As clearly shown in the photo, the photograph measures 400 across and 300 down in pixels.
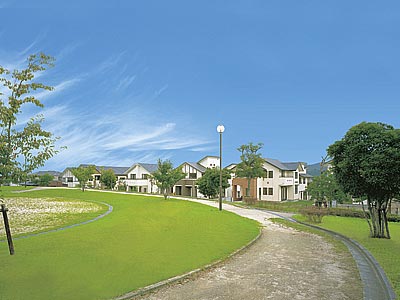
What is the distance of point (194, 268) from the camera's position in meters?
9.55

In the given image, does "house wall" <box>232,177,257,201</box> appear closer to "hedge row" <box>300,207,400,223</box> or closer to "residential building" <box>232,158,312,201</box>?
"residential building" <box>232,158,312,201</box>

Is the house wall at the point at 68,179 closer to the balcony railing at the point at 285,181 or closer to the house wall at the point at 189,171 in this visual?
the house wall at the point at 189,171

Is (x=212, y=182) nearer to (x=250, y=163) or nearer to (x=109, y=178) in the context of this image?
(x=250, y=163)

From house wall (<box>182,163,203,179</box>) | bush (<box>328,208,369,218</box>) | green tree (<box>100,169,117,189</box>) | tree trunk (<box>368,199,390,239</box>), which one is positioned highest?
house wall (<box>182,163,203,179</box>)

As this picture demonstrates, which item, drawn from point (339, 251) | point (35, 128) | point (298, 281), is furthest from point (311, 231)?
point (35, 128)

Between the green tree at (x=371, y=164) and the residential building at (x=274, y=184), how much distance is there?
38.8 meters

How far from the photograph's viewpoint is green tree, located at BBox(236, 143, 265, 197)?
49344mm

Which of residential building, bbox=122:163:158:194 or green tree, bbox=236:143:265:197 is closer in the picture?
green tree, bbox=236:143:265:197

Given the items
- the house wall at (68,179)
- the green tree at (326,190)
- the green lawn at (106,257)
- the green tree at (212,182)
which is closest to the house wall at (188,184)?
the green tree at (212,182)

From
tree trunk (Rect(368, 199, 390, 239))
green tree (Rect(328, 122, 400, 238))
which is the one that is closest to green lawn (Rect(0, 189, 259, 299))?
green tree (Rect(328, 122, 400, 238))

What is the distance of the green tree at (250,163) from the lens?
4934 centimetres

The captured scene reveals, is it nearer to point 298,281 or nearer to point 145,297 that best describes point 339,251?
point 298,281

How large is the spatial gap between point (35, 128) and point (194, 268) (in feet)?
18.8

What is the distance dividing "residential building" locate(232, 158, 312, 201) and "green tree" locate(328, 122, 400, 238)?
1527 inches
